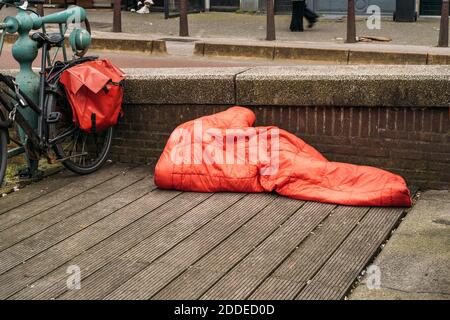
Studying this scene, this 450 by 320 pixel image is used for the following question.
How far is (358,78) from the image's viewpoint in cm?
588

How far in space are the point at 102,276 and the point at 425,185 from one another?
2540 millimetres

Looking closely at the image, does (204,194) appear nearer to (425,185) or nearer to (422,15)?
(425,185)

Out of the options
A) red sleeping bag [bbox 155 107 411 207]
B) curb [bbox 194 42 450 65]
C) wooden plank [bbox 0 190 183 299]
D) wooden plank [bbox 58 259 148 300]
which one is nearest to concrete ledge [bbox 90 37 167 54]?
curb [bbox 194 42 450 65]

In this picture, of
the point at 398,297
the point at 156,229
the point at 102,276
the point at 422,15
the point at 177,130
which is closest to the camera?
the point at 398,297

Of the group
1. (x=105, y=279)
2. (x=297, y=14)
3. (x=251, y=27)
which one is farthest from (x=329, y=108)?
(x=251, y=27)

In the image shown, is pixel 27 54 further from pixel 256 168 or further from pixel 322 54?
pixel 322 54

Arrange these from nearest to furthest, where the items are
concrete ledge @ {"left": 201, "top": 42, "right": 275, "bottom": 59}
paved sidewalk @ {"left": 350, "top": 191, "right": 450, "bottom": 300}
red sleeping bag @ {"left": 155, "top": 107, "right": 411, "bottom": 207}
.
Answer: paved sidewalk @ {"left": 350, "top": 191, "right": 450, "bottom": 300}
red sleeping bag @ {"left": 155, "top": 107, "right": 411, "bottom": 207}
concrete ledge @ {"left": 201, "top": 42, "right": 275, "bottom": 59}

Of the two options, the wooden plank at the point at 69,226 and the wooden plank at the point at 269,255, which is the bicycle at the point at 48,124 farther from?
the wooden plank at the point at 269,255

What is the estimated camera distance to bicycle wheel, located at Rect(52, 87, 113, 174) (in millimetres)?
6191

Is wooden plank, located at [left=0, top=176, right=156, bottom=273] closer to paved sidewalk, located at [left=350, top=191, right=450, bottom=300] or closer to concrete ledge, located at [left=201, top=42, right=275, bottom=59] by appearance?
paved sidewalk, located at [left=350, top=191, right=450, bottom=300]

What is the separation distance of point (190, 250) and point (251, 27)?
41.3 feet

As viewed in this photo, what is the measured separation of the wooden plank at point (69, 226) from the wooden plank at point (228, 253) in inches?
36.6

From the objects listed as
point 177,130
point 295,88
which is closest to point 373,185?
point 295,88
